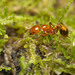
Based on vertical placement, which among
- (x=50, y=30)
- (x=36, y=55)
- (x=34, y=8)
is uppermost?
(x=34, y=8)

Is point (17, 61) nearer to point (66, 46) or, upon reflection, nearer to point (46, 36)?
point (46, 36)

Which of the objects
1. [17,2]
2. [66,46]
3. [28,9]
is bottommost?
[66,46]

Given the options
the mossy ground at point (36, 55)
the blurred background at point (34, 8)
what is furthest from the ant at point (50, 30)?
the blurred background at point (34, 8)

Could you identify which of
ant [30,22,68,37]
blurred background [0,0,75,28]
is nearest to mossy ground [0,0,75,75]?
ant [30,22,68,37]

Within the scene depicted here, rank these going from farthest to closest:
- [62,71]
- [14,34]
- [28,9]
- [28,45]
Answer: [28,9]
[14,34]
[28,45]
[62,71]

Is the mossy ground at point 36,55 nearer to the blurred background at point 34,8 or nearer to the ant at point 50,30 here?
the ant at point 50,30

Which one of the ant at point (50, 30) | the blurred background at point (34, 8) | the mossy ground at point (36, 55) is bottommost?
the mossy ground at point (36, 55)

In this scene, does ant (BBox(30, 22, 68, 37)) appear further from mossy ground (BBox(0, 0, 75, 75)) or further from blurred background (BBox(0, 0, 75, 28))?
blurred background (BBox(0, 0, 75, 28))

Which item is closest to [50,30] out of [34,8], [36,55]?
[36,55]

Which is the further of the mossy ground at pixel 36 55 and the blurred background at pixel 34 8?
the blurred background at pixel 34 8

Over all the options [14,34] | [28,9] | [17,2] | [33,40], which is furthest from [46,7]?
[33,40]

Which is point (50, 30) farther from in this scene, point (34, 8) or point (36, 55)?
point (34, 8)
